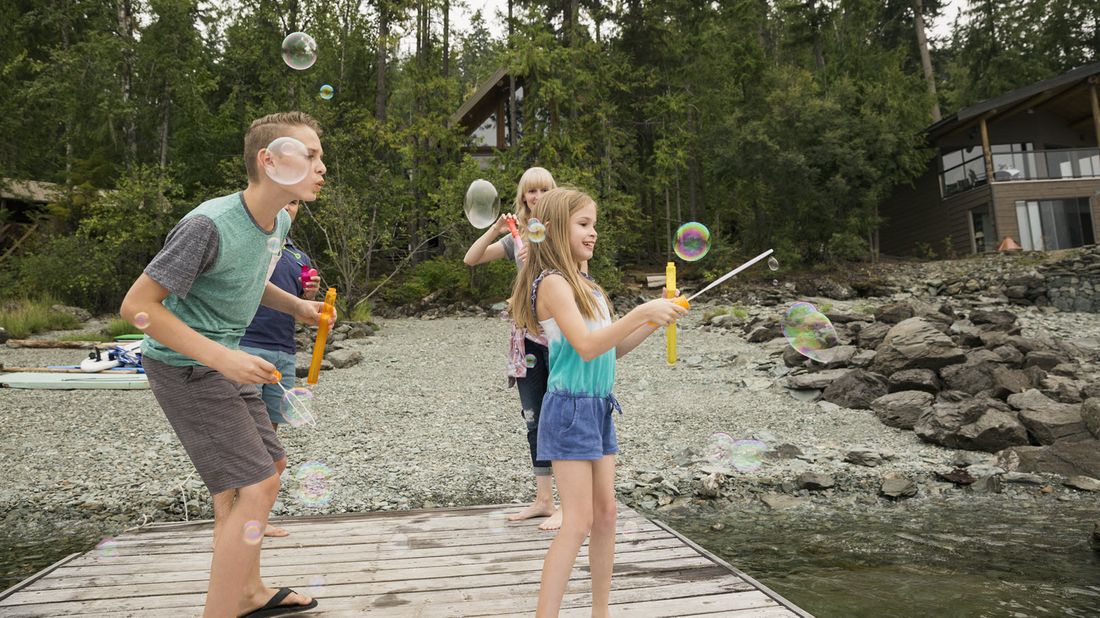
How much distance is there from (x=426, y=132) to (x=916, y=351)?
16201 millimetres

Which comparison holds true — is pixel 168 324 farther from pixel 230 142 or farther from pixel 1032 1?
pixel 1032 1

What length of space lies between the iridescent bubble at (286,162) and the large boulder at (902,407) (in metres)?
8.25

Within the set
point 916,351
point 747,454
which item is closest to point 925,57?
point 916,351

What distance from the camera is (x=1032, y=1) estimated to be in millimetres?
32750

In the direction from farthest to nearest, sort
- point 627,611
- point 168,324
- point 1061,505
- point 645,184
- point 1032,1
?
point 1032,1 → point 645,184 → point 1061,505 → point 627,611 → point 168,324

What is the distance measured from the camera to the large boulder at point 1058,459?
Result: 7.22 m

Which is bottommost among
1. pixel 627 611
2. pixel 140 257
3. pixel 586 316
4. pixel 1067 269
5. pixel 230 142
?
pixel 627 611

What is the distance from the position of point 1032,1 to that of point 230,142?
1287 inches

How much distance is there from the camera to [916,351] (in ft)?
34.2

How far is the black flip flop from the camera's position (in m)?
2.96

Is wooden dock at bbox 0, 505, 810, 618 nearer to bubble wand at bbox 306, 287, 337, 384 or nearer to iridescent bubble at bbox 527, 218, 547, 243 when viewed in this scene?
bubble wand at bbox 306, 287, 337, 384

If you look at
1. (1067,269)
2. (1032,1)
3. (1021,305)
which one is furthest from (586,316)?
(1032,1)

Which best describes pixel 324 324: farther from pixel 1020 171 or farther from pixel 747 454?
pixel 1020 171

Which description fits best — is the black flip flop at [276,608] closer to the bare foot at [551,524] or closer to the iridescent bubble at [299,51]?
the bare foot at [551,524]
